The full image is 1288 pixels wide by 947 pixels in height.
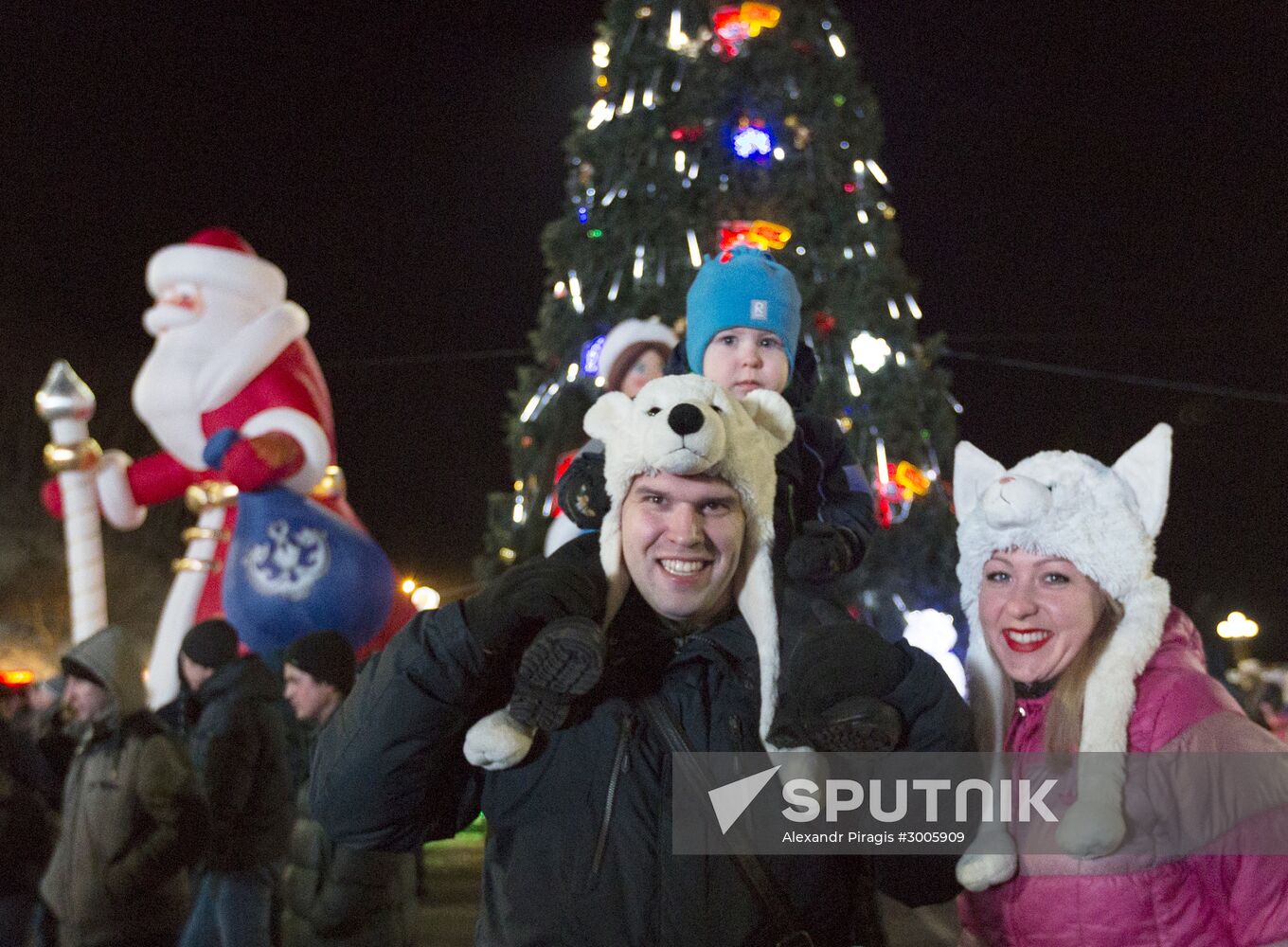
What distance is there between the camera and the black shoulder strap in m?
2.44

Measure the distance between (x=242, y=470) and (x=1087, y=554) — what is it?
920 cm

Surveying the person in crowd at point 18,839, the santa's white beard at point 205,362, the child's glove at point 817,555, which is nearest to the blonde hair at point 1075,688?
the child's glove at point 817,555

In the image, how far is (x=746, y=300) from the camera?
3.89 meters

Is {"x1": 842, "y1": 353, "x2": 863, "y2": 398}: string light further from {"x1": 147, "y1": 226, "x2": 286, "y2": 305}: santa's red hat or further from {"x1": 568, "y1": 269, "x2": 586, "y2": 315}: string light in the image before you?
{"x1": 147, "y1": 226, "x2": 286, "y2": 305}: santa's red hat

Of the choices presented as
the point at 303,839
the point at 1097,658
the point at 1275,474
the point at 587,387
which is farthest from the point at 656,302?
the point at 1275,474

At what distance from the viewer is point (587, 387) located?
11.5m

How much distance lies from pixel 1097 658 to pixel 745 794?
2.67 ft

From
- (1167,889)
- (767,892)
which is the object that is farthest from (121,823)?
(1167,889)

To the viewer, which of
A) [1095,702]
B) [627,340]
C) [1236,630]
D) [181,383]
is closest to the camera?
[1095,702]

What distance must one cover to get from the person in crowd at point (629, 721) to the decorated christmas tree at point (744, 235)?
9593 millimetres

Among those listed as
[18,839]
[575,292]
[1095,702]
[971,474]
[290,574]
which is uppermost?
[575,292]

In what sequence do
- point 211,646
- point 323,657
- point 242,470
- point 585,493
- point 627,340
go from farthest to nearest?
point 242,470
point 627,340
point 211,646
point 323,657
point 585,493

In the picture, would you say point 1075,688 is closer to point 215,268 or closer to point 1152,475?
point 1152,475

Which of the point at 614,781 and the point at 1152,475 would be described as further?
the point at 1152,475
